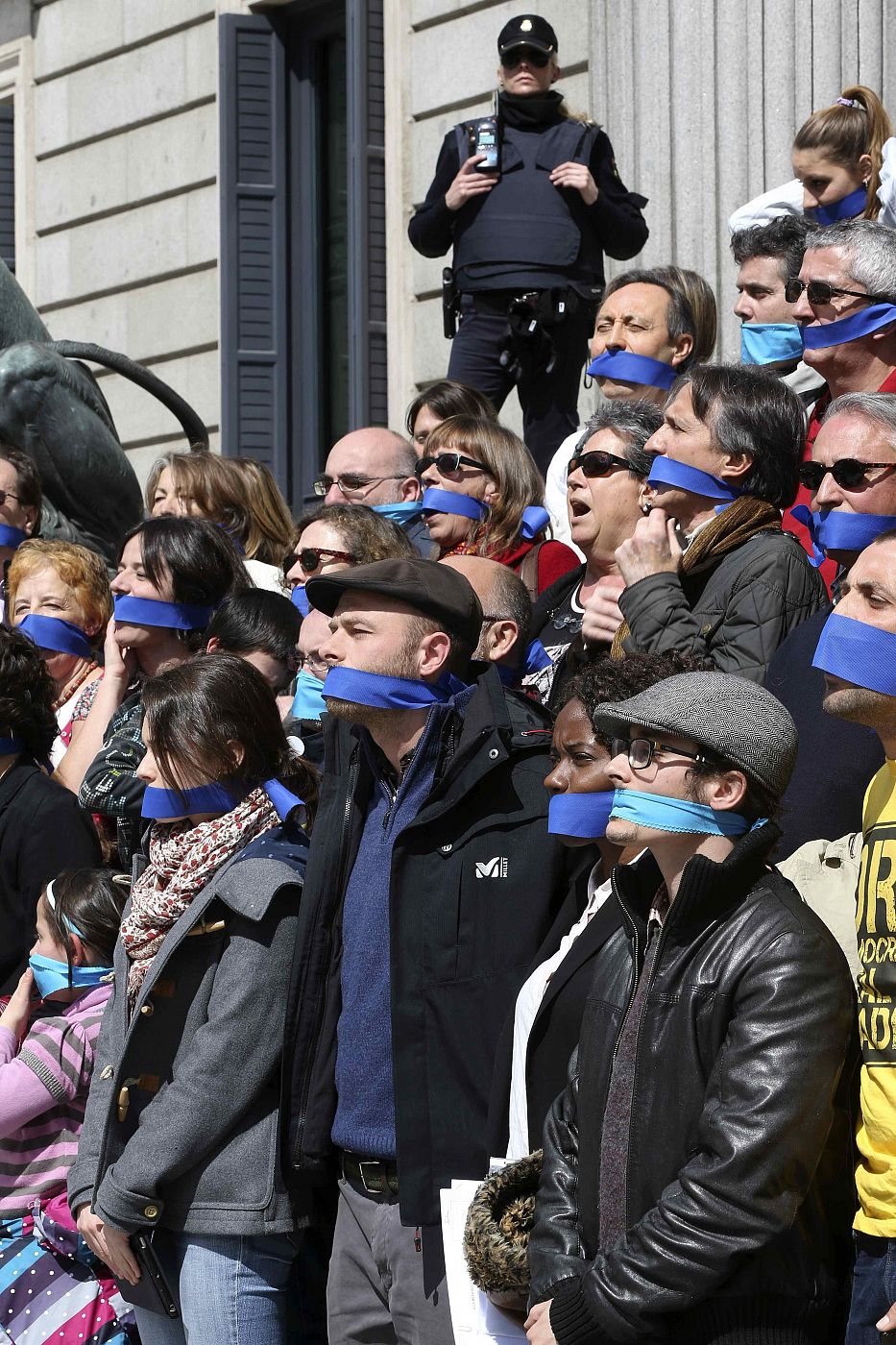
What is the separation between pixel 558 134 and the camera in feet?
28.0

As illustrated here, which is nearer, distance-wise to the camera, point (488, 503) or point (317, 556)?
point (317, 556)

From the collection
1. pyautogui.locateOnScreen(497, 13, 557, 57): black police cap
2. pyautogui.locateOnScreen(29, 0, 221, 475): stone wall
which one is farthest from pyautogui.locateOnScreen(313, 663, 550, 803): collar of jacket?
pyautogui.locateOnScreen(29, 0, 221, 475): stone wall

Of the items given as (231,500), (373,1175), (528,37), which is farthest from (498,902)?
(528,37)

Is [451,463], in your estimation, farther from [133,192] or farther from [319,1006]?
[133,192]

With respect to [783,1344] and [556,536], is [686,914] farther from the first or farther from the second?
[556,536]

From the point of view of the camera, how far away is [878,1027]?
328cm

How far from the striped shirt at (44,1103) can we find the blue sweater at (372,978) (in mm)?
942

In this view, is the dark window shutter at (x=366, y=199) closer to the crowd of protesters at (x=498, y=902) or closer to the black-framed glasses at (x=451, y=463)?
the crowd of protesters at (x=498, y=902)

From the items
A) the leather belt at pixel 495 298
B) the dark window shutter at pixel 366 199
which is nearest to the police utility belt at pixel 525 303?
the leather belt at pixel 495 298

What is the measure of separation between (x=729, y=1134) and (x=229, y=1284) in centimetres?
158

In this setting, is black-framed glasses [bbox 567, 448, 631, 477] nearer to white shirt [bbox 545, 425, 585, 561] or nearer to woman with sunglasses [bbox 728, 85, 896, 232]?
white shirt [bbox 545, 425, 585, 561]

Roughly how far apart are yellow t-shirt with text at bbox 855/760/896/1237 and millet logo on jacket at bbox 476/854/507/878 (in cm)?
92

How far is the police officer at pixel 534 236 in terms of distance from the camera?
842 centimetres

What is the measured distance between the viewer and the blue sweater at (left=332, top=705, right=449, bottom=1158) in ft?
13.8
